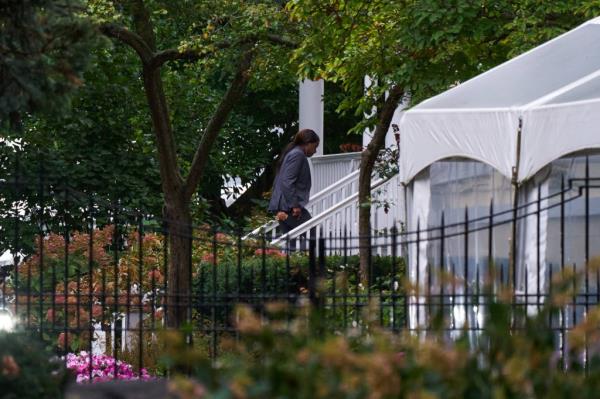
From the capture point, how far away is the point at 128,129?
62.2 ft

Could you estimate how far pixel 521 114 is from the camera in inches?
389

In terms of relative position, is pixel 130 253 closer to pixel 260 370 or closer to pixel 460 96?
pixel 460 96

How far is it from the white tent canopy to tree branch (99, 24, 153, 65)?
407 cm

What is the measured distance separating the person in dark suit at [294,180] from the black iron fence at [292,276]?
99 centimetres

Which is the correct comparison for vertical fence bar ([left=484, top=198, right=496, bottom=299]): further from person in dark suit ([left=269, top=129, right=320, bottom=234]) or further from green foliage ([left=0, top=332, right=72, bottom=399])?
person in dark suit ([left=269, top=129, right=320, bottom=234])

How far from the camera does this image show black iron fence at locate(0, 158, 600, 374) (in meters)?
8.70

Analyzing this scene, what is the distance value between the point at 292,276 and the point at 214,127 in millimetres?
2351

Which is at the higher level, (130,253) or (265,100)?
(265,100)

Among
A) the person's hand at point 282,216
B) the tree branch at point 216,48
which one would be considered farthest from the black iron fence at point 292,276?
the tree branch at point 216,48

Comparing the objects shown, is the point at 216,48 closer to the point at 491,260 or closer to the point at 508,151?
the point at 508,151

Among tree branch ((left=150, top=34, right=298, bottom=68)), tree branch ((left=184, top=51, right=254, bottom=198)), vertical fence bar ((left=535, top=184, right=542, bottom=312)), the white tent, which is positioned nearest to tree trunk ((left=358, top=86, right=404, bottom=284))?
tree branch ((left=150, top=34, right=298, bottom=68))

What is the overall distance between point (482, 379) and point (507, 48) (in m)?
9.72

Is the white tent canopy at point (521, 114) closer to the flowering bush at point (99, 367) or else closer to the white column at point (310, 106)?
the flowering bush at point (99, 367)

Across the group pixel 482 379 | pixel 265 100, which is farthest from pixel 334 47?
pixel 265 100
